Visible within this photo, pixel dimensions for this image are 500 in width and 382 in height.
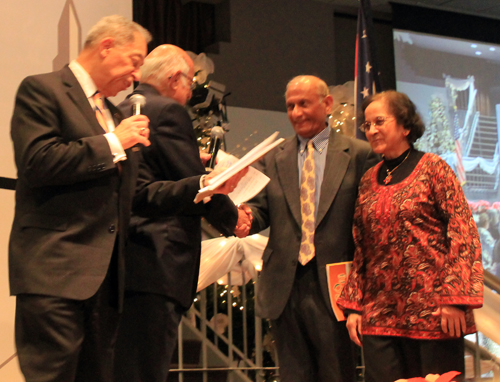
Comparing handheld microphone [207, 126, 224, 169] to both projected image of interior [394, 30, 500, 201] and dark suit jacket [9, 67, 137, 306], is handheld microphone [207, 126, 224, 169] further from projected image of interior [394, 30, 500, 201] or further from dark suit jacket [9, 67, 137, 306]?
projected image of interior [394, 30, 500, 201]

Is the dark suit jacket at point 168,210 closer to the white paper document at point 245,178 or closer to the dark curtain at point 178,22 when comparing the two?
the white paper document at point 245,178

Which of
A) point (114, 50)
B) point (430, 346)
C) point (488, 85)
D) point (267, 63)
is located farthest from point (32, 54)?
point (488, 85)

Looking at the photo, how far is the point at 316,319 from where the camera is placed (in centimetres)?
239

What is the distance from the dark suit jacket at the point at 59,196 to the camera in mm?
1634

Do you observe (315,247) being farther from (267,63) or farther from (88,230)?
(267,63)

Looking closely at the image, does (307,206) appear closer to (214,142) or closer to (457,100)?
(214,142)

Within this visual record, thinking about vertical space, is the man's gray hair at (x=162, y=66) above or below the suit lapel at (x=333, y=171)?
above

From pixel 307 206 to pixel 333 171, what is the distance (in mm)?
182

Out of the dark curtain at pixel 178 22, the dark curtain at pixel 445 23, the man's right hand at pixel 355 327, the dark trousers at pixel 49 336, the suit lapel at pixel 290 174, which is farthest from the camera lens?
the dark curtain at pixel 445 23

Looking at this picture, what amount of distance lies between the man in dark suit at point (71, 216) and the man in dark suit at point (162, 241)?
0.20 m

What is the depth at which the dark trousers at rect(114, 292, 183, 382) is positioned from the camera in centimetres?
204

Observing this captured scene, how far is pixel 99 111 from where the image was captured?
6.26 feet

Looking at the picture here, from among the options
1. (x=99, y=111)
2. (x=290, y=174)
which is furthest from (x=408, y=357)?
(x=99, y=111)

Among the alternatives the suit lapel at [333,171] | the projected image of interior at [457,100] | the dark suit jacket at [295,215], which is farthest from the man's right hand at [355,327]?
the projected image of interior at [457,100]
